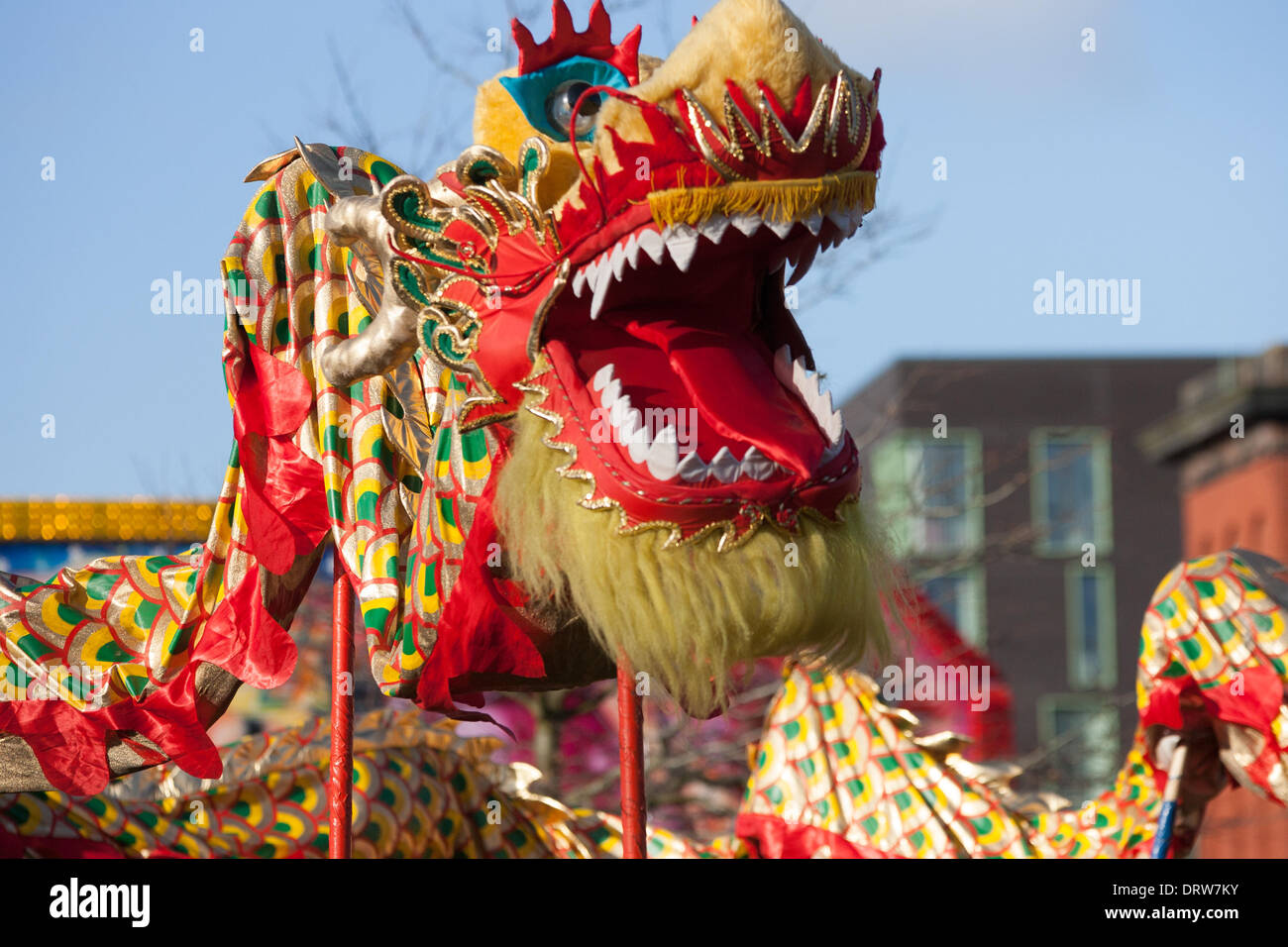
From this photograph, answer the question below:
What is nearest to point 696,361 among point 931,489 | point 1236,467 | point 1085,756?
point 931,489

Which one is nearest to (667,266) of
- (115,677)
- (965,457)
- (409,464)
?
(409,464)

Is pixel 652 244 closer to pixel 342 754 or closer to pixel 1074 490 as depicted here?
pixel 342 754

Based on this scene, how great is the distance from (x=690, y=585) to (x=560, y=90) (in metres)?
0.87

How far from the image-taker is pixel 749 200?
8.21ft

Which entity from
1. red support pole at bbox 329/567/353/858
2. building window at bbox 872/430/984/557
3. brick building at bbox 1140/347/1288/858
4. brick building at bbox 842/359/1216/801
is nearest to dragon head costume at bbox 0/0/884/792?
red support pole at bbox 329/567/353/858

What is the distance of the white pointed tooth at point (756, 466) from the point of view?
254 centimetres

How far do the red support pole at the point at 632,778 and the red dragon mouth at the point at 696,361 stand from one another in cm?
63

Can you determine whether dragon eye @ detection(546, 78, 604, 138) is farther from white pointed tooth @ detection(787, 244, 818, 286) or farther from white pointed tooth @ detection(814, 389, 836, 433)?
white pointed tooth @ detection(814, 389, 836, 433)

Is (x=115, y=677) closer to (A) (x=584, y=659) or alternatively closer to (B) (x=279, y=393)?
(B) (x=279, y=393)

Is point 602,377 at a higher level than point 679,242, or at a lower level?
lower

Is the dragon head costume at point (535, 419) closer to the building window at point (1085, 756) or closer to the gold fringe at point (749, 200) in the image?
the gold fringe at point (749, 200)

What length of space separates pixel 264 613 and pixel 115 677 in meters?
0.36

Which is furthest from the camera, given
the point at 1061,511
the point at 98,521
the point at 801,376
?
the point at 1061,511

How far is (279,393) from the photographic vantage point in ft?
10.6
